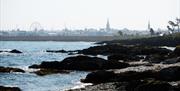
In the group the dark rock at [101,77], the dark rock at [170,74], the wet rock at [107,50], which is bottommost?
the wet rock at [107,50]

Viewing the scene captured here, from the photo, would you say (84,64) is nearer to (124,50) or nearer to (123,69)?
(123,69)

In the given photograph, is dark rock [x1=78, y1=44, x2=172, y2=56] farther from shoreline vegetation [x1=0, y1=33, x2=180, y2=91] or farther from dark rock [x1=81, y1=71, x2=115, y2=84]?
dark rock [x1=81, y1=71, x2=115, y2=84]

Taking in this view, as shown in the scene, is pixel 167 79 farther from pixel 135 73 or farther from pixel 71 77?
pixel 71 77

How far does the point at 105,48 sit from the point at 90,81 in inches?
2105

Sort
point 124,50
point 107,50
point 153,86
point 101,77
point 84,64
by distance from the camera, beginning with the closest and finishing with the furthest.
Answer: point 153,86 < point 101,77 < point 84,64 < point 124,50 < point 107,50

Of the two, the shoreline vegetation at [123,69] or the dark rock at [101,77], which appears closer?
the shoreline vegetation at [123,69]

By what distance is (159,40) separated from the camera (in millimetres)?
127250

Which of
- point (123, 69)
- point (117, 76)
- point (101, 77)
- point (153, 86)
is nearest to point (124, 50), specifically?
point (123, 69)

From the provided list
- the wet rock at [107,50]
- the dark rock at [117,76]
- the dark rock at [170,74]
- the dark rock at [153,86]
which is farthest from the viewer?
the wet rock at [107,50]

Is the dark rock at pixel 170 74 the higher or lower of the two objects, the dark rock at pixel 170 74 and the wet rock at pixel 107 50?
the higher

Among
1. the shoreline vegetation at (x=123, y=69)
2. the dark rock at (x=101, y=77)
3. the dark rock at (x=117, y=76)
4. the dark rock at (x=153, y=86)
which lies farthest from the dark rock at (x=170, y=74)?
the dark rock at (x=153, y=86)

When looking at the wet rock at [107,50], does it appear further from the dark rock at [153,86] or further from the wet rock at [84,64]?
the dark rock at [153,86]

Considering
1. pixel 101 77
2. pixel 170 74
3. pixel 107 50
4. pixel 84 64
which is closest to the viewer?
pixel 170 74

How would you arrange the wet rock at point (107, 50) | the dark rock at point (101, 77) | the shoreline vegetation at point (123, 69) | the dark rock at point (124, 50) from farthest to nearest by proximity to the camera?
the wet rock at point (107, 50) → the dark rock at point (124, 50) → the dark rock at point (101, 77) → the shoreline vegetation at point (123, 69)
